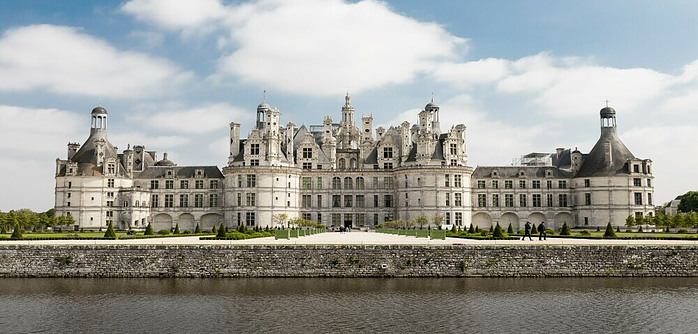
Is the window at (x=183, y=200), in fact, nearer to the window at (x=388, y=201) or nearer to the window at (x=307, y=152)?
the window at (x=307, y=152)

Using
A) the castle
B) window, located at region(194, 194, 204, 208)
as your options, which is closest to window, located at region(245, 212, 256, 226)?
the castle

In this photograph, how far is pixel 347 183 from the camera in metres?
85.2

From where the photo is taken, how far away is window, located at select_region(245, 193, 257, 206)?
7975 cm

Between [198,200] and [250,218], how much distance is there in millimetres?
10957

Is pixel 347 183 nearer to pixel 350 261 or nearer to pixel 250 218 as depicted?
pixel 250 218

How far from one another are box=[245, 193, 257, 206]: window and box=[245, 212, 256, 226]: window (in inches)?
52.0

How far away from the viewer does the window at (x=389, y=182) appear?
8456 centimetres

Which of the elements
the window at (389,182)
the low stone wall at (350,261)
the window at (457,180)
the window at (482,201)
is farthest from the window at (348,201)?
the low stone wall at (350,261)

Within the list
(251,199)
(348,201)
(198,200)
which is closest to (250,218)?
(251,199)

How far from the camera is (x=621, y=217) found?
78188mm

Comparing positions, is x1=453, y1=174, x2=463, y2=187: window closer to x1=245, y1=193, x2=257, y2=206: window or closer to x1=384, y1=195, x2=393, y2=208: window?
x1=384, y1=195, x2=393, y2=208: window

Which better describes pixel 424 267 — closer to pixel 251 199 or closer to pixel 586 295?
pixel 586 295

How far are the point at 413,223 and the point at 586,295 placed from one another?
1753 inches

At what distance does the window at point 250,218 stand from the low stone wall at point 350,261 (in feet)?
125
